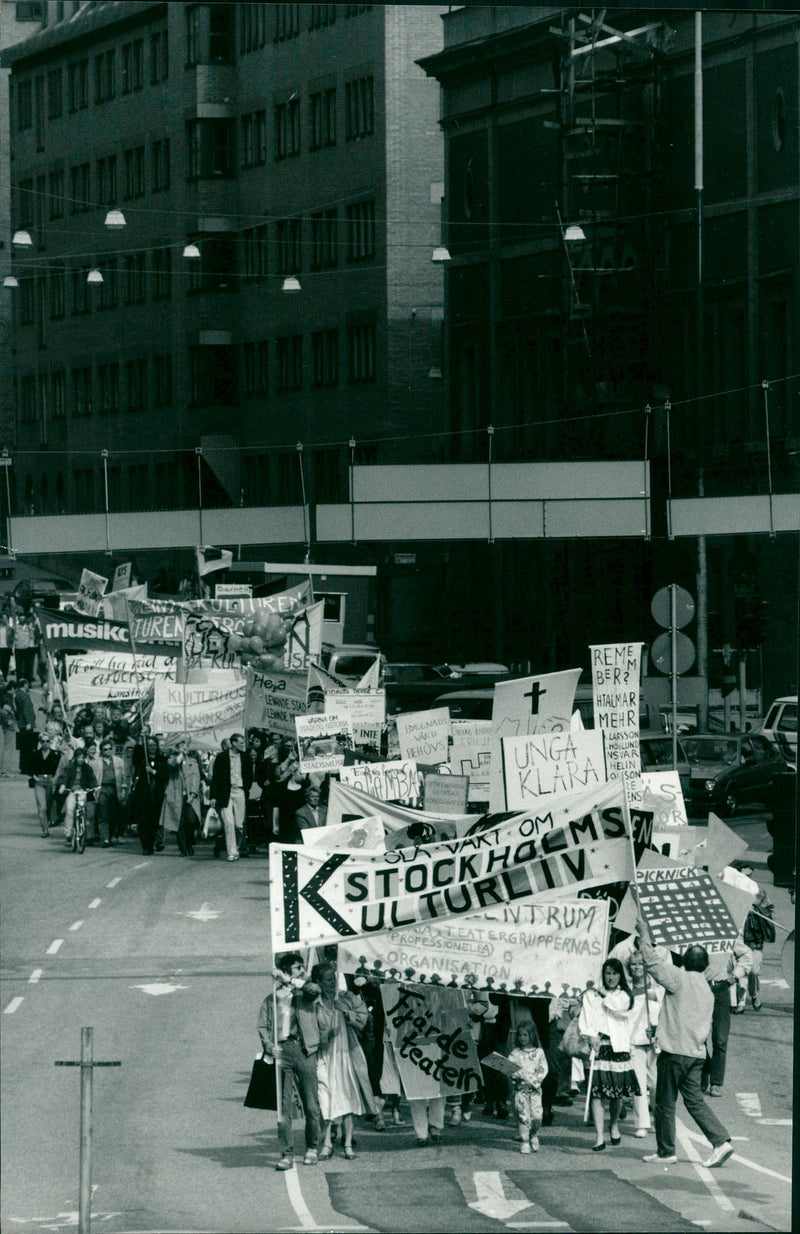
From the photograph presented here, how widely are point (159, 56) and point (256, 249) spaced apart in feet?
12.1

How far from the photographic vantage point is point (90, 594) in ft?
104

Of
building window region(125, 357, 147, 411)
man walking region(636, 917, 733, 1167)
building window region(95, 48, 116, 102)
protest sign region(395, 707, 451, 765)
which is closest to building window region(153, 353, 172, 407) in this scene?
building window region(125, 357, 147, 411)

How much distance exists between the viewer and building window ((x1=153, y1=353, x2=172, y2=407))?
25.5 metres

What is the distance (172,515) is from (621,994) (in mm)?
13834

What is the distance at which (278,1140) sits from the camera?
607 inches

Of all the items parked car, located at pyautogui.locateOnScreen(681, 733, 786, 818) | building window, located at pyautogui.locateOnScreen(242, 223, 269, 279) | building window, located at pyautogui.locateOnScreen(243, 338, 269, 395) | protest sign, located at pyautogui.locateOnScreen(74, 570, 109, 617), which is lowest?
parked car, located at pyautogui.locateOnScreen(681, 733, 786, 818)

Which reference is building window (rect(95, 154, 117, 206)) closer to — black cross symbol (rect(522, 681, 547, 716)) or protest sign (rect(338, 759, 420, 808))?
protest sign (rect(338, 759, 420, 808))

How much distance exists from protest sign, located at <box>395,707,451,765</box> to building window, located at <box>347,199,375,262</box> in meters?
7.08

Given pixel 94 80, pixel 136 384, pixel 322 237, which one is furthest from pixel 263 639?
pixel 94 80

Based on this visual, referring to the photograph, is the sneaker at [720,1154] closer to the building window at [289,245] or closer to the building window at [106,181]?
the building window at [289,245]

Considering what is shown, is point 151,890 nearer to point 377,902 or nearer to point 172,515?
point 172,515

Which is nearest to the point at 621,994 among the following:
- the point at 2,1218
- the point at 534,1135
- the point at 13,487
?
the point at 534,1135

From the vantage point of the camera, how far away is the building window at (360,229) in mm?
26672

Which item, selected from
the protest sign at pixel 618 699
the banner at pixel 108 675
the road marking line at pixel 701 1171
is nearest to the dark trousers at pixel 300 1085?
the road marking line at pixel 701 1171
